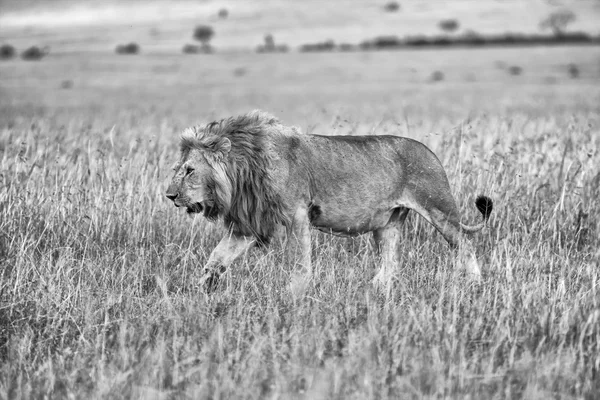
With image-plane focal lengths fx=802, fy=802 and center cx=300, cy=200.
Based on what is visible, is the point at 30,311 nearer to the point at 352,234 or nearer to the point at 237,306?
the point at 237,306

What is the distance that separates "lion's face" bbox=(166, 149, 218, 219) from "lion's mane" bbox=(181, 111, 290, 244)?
3cm

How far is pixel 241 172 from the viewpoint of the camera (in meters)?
5.29

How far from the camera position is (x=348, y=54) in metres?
59.8

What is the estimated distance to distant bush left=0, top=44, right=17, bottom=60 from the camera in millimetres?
61969

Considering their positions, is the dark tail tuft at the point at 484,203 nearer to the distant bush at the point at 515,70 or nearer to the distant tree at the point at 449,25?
the distant bush at the point at 515,70

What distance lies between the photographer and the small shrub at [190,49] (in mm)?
64250

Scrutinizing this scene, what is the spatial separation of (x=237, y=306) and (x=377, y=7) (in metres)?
Answer: 82.0

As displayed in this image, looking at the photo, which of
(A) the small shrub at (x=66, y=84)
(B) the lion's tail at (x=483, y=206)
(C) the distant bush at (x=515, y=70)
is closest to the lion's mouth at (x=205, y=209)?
(B) the lion's tail at (x=483, y=206)

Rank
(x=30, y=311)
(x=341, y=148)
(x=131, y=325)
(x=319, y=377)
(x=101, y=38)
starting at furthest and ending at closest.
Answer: (x=101, y=38), (x=341, y=148), (x=30, y=311), (x=131, y=325), (x=319, y=377)

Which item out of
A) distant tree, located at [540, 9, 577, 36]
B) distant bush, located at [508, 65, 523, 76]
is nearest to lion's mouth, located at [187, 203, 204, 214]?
distant bush, located at [508, 65, 523, 76]

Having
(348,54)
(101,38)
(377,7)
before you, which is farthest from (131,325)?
(377,7)

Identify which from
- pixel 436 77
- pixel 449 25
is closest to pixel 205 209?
pixel 436 77

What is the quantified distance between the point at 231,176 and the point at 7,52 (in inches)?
2468

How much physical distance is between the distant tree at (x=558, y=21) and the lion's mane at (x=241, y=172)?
66199mm
